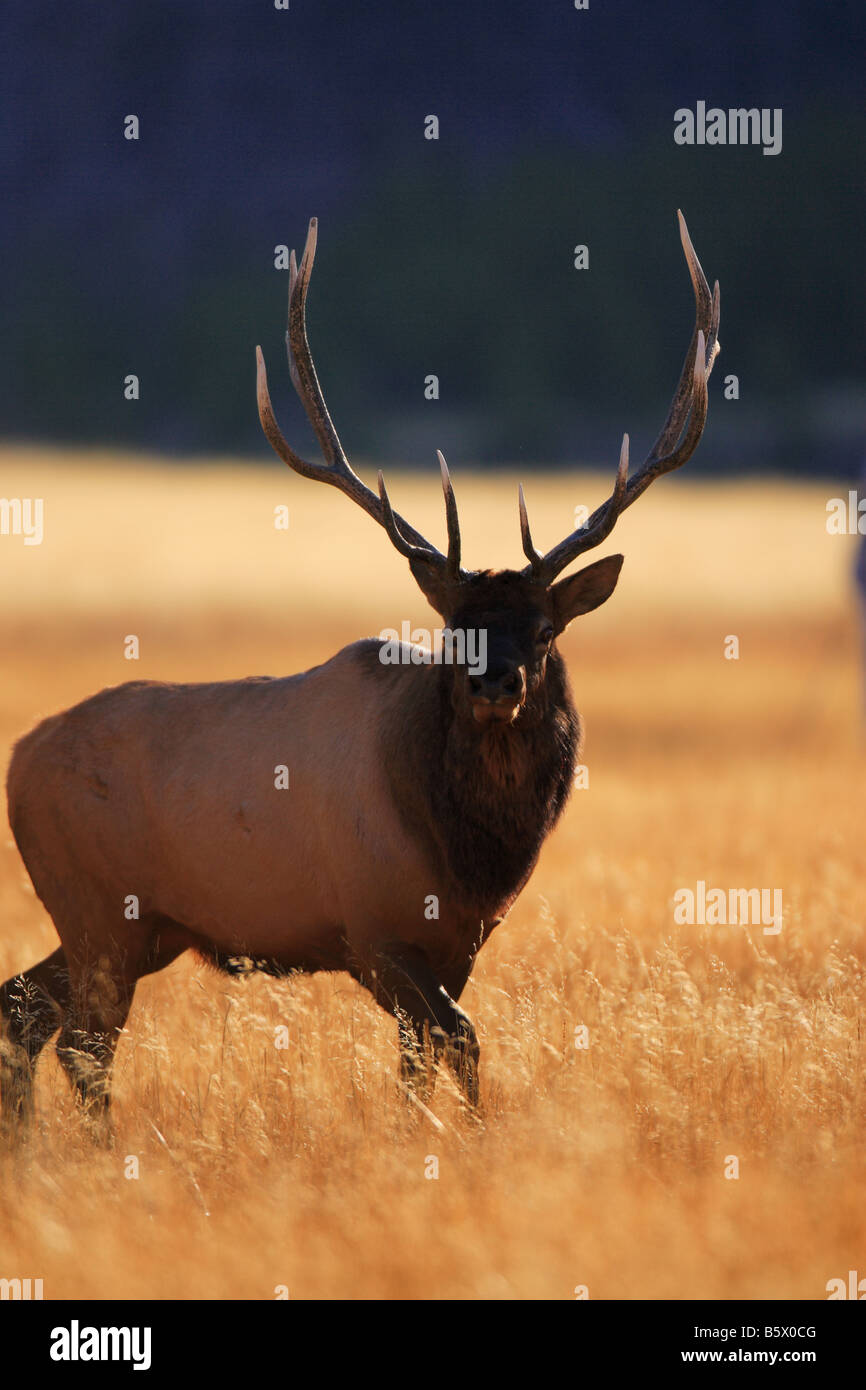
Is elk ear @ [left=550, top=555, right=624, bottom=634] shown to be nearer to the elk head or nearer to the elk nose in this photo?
the elk head

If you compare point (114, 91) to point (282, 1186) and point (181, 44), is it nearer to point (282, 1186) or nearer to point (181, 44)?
point (181, 44)

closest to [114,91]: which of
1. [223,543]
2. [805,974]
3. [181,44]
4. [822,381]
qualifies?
[181,44]

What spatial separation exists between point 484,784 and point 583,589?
0.83 metres

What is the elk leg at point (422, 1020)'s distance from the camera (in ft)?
20.1

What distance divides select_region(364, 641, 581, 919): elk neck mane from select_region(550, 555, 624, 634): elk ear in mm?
185

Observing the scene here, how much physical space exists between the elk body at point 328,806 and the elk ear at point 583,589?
1 centimetres

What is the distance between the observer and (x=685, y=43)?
184875 mm

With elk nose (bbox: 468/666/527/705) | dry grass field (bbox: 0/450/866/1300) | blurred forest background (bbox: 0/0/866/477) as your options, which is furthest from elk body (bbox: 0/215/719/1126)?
blurred forest background (bbox: 0/0/866/477)

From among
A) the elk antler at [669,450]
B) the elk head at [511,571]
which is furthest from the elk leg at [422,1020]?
the elk antler at [669,450]

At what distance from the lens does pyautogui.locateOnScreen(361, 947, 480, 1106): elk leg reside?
6.13 meters

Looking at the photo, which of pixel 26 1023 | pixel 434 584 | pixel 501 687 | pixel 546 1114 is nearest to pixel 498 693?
pixel 501 687

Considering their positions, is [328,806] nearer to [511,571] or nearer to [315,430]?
[511,571]

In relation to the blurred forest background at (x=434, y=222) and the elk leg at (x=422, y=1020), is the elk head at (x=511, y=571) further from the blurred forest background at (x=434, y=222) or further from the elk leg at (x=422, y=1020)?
the blurred forest background at (x=434, y=222)

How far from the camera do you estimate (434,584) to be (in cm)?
675
